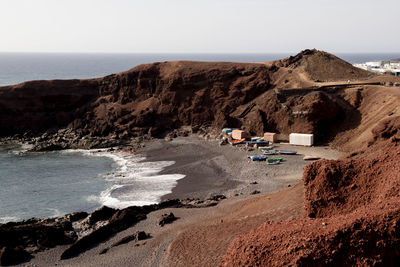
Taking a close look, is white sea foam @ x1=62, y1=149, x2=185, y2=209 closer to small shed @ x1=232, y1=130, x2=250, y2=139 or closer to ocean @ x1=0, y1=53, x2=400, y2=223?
ocean @ x1=0, y1=53, x2=400, y2=223

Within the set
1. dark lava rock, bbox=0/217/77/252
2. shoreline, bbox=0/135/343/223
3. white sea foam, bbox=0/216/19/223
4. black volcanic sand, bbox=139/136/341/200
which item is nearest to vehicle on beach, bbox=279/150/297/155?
black volcanic sand, bbox=139/136/341/200

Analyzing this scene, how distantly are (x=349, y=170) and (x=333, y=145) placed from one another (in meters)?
29.9

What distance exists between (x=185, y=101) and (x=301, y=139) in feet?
69.9

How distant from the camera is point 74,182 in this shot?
42625 millimetres

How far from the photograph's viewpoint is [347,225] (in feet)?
40.8

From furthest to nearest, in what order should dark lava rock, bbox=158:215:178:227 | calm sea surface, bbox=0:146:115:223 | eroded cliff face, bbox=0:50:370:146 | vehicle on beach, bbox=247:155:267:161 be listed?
eroded cliff face, bbox=0:50:370:146 < vehicle on beach, bbox=247:155:267:161 < calm sea surface, bbox=0:146:115:223 < dark lava rock, bbox=158:215:178:227

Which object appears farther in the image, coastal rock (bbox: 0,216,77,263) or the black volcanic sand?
the black volcanic sand

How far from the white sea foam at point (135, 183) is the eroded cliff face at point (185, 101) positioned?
41.6 ft

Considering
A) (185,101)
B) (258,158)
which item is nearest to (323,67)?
(185,101)

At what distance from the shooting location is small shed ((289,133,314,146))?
155 feet

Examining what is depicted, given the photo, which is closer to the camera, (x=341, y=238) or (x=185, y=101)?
(x=341, y=238)

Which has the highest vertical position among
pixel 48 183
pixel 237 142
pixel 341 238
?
pixel 341 238

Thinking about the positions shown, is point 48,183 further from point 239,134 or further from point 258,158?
point 239,134

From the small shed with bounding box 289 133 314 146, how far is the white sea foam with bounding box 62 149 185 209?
1478cm
